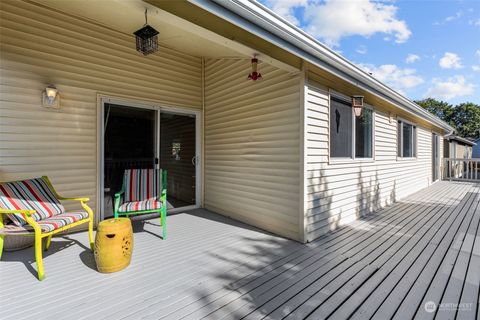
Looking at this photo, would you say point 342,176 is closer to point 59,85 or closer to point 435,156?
point 59,85

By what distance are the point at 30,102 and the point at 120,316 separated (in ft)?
9.95

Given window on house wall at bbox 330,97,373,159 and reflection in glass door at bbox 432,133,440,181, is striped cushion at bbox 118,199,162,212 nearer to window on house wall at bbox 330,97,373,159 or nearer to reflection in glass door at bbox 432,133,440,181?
window on house wall at bbox 330,97,373,159

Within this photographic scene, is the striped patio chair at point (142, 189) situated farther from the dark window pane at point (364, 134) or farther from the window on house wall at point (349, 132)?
the dark window pane at point (364, 134)

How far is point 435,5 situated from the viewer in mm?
5570

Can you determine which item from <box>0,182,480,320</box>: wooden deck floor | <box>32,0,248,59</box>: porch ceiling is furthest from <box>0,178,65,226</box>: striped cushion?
<box>32,0,248,59</box>: porch ceiling

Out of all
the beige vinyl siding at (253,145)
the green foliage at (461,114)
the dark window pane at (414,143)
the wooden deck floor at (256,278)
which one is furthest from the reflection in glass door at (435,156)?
the green foliage at (461,114)

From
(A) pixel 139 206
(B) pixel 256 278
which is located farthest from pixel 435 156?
(A) pixel 139 206

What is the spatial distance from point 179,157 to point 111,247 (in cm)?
259

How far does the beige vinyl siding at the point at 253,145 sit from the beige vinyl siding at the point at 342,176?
0.24 m

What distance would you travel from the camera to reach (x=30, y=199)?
263 cm

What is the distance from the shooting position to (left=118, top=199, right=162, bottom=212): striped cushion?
3137mm

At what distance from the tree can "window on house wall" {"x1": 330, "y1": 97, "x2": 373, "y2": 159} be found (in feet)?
127

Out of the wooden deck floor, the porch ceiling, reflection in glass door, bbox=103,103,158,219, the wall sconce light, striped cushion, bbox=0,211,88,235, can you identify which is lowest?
the wooden deck floor

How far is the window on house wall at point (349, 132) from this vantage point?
3.80 m
